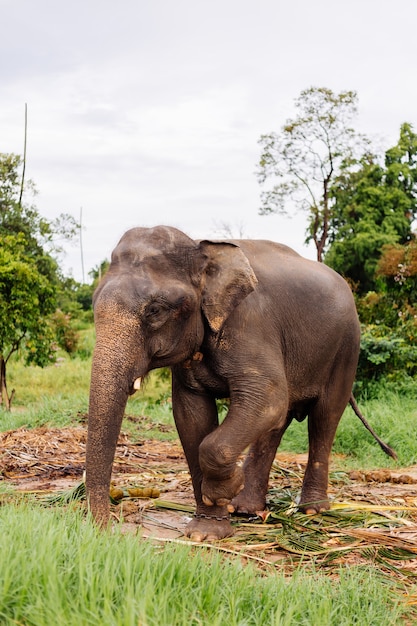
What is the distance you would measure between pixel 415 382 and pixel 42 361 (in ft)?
21.4

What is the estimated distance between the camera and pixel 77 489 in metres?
5.10

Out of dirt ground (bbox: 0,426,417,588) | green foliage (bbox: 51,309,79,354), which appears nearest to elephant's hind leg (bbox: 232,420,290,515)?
dirt ground (bbox: 0,426,417,588)

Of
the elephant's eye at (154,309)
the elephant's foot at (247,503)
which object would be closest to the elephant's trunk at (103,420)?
the elephant's eye at (154,309)

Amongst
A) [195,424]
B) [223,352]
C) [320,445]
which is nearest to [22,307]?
[320,445]

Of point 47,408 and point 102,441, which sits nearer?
point 102,441

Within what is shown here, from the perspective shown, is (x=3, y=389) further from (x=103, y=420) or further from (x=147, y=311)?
(x=103, y=420)

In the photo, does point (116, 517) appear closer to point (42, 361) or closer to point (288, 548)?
point (288, 548)

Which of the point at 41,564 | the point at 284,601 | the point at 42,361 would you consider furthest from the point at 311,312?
the point at 42,361

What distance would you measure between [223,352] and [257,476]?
44.4 inches

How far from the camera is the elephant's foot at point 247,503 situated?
5.12 m

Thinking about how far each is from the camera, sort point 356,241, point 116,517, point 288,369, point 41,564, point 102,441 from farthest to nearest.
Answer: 1. point 356,241
2. point 288,369
3. point 116,517
4. point 102,441
5. point 41,564

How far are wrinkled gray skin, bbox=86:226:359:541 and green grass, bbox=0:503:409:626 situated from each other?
2.54 ft

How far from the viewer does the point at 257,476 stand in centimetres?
521

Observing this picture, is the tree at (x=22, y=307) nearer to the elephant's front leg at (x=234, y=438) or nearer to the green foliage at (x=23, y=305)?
the green foliage at (x=23, y=305)
